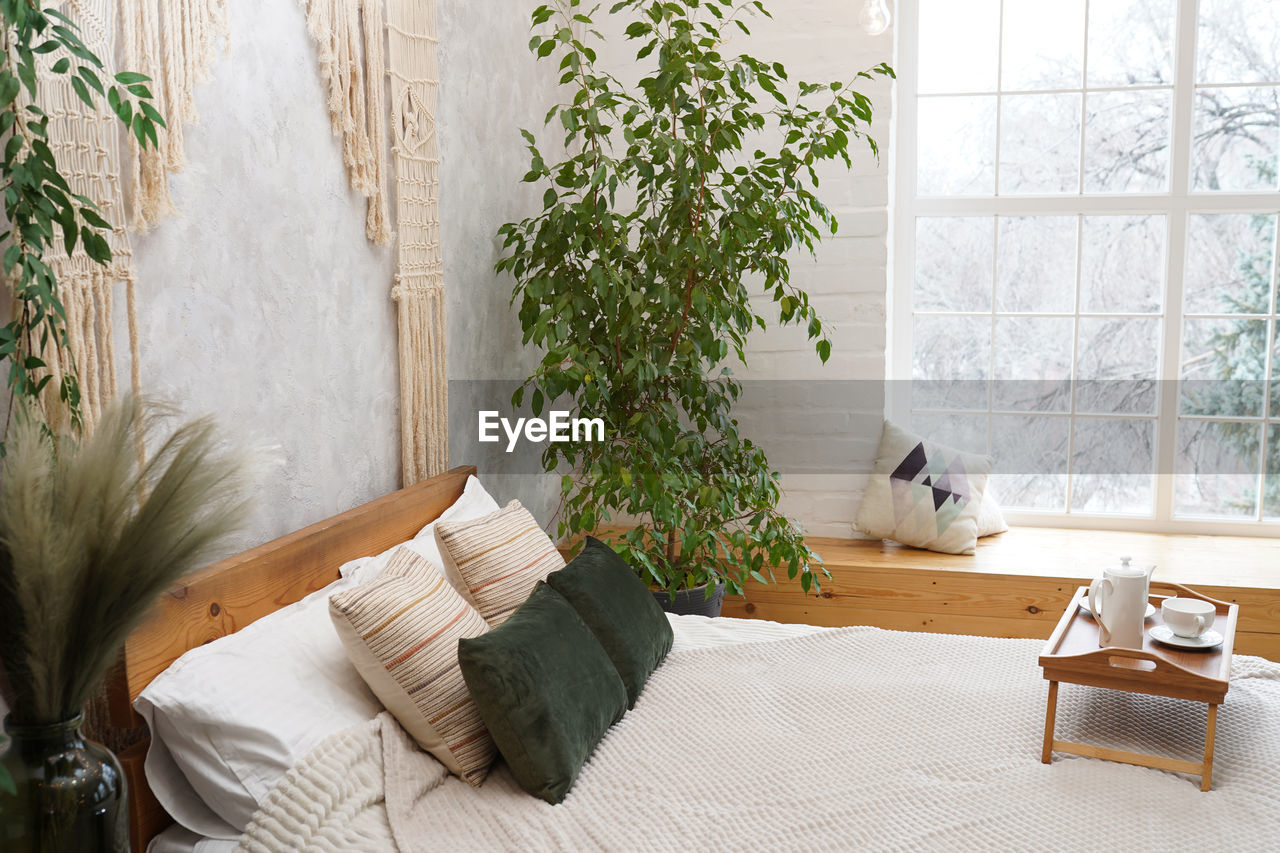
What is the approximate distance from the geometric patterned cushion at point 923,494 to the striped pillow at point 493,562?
1.55 m

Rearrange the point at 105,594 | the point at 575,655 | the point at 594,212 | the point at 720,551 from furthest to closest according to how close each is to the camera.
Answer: the point at 720,551 → the point at 594,212 → the point at 575,655 → the point at 105,594

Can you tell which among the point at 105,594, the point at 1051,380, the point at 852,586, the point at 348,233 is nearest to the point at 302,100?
the point at 348,233

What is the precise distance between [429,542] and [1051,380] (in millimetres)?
2283

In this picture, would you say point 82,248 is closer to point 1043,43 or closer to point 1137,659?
point 1137,659

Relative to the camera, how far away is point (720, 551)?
2.83 m

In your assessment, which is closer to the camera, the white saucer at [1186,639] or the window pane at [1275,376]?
the white saucer at [1186,639]

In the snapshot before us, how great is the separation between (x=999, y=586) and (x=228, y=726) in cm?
223

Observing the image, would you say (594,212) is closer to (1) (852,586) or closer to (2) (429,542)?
(2) (429,542)

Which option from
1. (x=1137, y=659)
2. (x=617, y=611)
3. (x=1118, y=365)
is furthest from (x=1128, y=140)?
(x=617, y=611)

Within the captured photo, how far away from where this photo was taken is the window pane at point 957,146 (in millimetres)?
3326

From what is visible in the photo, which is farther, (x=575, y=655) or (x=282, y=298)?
(x=282, y=298)

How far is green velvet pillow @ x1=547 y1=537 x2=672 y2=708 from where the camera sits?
6.11 ft

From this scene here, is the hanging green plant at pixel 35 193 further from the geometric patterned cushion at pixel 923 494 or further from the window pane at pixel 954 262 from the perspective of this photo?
the window pane at pixel 954 262

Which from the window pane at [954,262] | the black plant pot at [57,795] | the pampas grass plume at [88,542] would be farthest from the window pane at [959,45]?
the black plant pot at [57,795]
